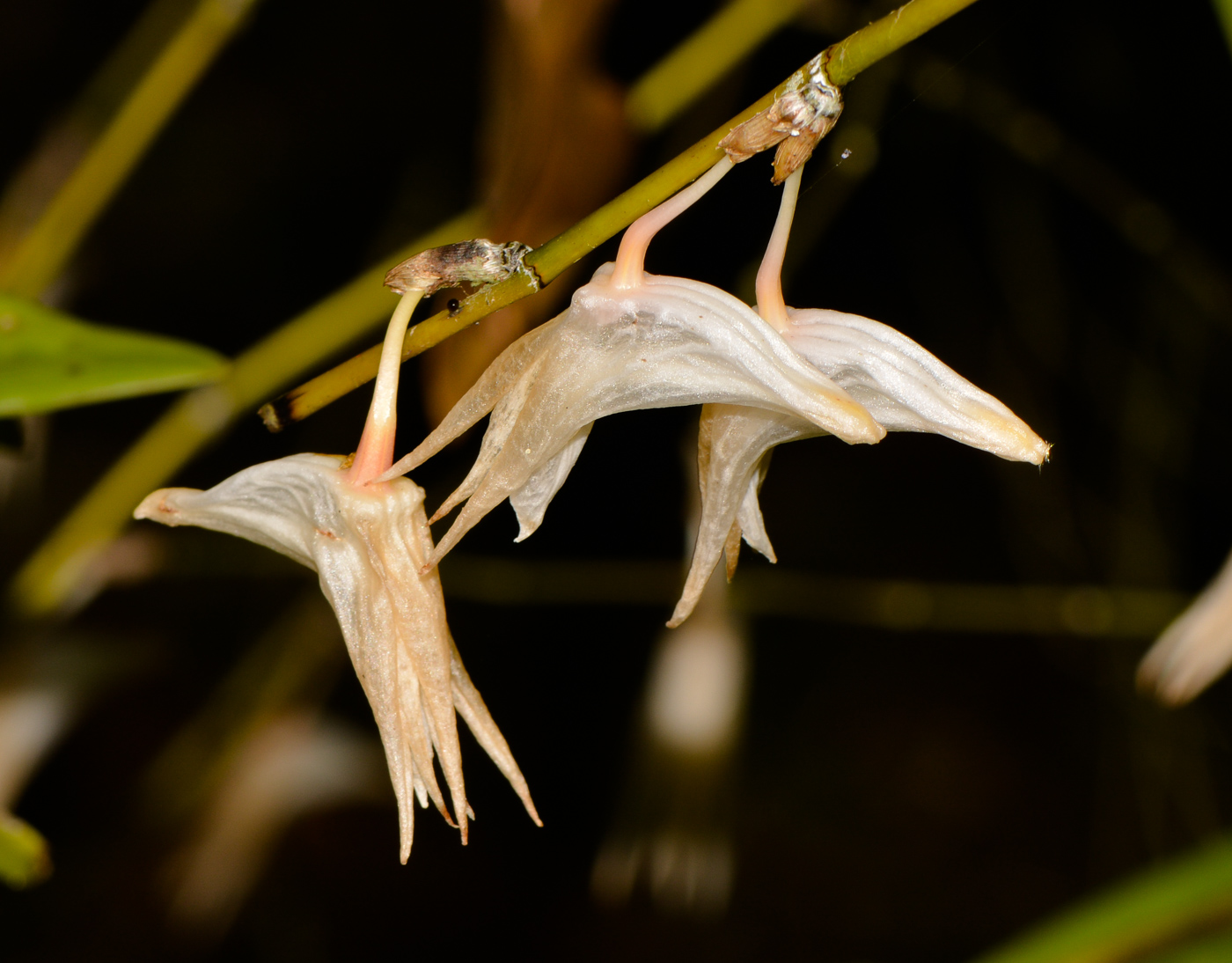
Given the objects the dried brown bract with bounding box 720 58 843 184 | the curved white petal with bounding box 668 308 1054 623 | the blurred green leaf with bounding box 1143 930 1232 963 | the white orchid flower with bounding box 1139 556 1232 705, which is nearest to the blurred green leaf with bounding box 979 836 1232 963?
the blurred green leaf with bounding box 1143 930 1232 963

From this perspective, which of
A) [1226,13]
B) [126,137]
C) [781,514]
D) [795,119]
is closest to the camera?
[795,119]

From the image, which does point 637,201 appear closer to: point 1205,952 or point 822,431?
point 822,431

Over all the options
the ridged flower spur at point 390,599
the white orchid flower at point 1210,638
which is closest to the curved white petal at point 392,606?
the ridged flower spur at point 390,599

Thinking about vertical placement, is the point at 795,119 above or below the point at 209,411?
below

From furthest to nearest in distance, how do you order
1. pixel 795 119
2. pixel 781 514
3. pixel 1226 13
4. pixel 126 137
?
pixel 781 514 < pixel 126 137 < pixel 1226 13 < pixel 795 119

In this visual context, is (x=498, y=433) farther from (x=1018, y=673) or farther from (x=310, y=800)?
(x=1018, y=673)

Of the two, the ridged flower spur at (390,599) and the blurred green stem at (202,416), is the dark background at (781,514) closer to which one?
the blurred green stem at (202,416)

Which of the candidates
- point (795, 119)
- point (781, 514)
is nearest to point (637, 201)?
point (795, 119)

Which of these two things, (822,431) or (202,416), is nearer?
(822,431)

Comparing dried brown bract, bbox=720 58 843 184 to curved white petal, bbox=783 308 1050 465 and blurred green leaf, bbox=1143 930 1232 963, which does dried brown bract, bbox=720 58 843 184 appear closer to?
curved white petal, bbox=783 308 1050 465
